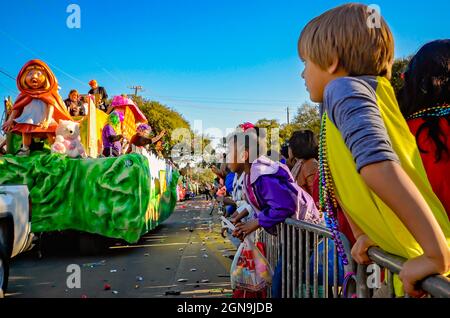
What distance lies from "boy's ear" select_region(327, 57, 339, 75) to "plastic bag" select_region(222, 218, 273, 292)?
2.18 metres

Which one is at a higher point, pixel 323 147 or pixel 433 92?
pixel 433 92

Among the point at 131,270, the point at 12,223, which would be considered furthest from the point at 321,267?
the point at 131,270

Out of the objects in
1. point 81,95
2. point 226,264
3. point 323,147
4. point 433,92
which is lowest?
point 226,264

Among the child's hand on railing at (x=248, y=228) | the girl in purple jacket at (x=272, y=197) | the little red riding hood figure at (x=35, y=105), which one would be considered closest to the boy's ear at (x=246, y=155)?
the girl in purple jacket at (x=272, y=197)

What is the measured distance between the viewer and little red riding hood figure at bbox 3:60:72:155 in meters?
8.33

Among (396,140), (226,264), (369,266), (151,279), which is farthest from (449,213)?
(226,264)

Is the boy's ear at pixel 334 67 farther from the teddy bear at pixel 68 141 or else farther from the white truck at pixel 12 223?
the teddy bear at pixel 68 141

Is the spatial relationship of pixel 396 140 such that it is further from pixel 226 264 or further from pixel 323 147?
pixel 226 264

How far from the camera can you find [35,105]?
333 inches

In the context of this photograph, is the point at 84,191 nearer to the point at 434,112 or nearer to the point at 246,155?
the point at 246,155

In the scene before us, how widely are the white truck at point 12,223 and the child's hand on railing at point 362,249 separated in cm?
428

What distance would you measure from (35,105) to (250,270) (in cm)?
668

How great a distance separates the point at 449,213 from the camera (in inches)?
62.9
